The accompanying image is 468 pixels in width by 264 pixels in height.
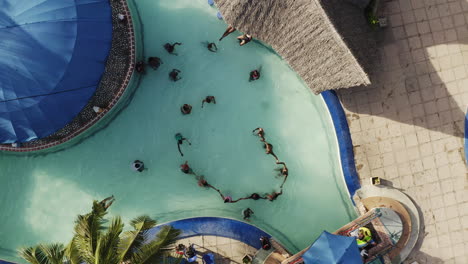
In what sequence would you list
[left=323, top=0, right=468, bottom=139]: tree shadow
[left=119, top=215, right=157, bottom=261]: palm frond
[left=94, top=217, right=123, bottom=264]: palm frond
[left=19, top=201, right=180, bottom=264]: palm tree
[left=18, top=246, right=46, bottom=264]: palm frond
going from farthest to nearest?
[left=323, top=0, right=468, bottom=139]: tree shadow, [left=18, top=246, right=46, bottom=264]: palm frond, [left=119, top=215, right=157, bottom=261]: palm frond, [left=19, top=201, right=180, bottom=264]: palm tree, [left=94, top=217, right=123, bottom=264]: palm frond

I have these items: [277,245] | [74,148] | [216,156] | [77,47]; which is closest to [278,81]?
[216,156]

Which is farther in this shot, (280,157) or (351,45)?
(280,157)

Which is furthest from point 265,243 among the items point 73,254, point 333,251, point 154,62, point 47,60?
point 47,60

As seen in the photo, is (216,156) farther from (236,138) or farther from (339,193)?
(339,193)

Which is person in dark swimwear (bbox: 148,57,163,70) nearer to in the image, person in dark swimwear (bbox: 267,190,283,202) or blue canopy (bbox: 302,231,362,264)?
person in dark swimwear (bbox: 267,190,283,202)

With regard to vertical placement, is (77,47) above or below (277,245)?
above

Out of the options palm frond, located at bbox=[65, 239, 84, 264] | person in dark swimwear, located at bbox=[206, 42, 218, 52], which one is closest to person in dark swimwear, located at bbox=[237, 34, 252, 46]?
person in dark swimwear, located at bbox=[206, 42, 218, 52]
